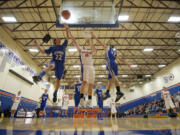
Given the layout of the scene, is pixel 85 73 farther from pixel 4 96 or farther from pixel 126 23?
pixel 4 96

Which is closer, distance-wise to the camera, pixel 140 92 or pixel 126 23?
pixel 126 23

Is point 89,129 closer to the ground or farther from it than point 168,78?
closer to the ground

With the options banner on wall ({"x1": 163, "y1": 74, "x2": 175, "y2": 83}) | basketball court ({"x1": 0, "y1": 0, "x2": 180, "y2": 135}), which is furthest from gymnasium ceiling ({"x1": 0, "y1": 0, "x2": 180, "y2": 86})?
banner on wall ({"x1": 163, "y1": 74, "x2": 175, "y2": 83})

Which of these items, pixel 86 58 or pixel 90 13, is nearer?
pixel 86 58

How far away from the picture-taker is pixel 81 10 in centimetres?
681

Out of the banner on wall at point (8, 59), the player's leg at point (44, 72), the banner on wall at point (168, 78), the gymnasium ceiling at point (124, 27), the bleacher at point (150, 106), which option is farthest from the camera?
the banner on wall at point (168, 78)

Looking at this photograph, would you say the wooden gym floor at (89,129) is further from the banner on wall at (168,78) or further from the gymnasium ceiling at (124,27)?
the banner on wall at (168,78)

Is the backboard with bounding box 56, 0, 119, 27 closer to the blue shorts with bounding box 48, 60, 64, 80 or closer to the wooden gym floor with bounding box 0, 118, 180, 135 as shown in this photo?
the blue shorts with bounding box 48, 60, 64, 80

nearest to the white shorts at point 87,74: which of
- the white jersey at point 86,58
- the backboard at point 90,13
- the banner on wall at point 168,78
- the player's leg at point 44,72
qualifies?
the white jersey at point 86,58

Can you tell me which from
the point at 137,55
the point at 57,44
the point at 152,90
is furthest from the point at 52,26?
the point at 152,90

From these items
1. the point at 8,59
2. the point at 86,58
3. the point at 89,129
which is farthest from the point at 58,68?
the point at 8,59

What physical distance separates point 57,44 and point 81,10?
11.0ft

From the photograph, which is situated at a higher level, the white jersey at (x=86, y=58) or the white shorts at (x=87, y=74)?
the white jersey at (x=86, y=58)

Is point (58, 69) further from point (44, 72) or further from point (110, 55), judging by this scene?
point (110, 55)
